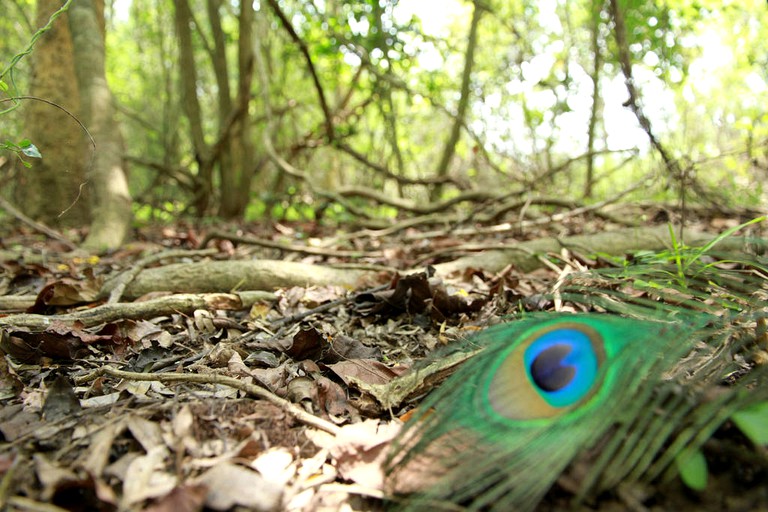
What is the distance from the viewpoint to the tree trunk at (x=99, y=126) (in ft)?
11.6

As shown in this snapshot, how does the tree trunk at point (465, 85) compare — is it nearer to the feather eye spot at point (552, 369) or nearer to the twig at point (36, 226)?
the twig at point (36, 226)

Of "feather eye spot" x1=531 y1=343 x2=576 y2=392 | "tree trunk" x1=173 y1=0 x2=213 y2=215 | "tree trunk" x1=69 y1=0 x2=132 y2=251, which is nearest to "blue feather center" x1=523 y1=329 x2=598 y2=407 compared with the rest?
"feather eye spot" x1=531 y1=343 x2=576 y2=392

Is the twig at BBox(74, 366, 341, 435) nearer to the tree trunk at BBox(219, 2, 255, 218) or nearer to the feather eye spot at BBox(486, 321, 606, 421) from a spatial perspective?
the feather eye spot at BBox(486, 321, 606, 421)

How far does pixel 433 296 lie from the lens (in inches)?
84.0

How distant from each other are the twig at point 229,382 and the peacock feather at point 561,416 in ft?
1.08

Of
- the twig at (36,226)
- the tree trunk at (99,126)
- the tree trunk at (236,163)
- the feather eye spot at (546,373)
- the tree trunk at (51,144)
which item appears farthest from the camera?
the tree trunk at (236,163)

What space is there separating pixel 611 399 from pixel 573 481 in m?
0.16

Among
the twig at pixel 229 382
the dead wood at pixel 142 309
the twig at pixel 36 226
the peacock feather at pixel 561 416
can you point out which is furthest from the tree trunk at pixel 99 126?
the peacock feather at pixel 561 416

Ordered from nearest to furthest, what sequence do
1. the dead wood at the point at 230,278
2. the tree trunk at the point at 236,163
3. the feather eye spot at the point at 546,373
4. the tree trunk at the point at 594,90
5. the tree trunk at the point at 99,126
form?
the feather eye spot at the point at 546,373, the dead wood at the point at 230,278, the tree trunk at the point at 99,126, the tree trunk at the point at 236,163, the tree trunk at the point at 594,90

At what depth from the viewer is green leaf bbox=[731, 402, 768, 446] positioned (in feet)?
2.77

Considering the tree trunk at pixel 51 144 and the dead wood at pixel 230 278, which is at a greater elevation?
the tree trunk at pixel 51 144

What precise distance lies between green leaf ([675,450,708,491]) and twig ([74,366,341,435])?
0.74 m

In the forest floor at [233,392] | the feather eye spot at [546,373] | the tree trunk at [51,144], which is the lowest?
the forest floor at [233,392]

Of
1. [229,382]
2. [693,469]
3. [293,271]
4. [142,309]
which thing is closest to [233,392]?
[229,382]
